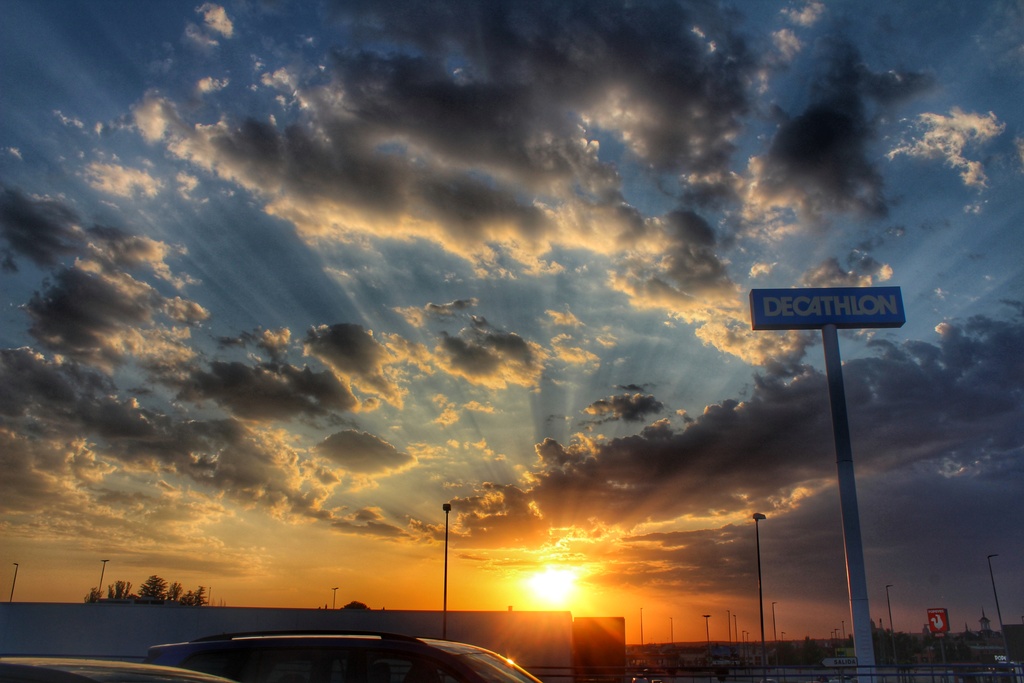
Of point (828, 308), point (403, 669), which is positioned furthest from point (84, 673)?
point (828, 308)

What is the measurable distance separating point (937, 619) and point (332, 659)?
104645mm

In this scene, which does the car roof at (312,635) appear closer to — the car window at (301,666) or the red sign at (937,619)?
the car window at (301,666)

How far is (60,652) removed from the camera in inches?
1432

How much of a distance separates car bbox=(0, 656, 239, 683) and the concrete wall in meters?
35.3

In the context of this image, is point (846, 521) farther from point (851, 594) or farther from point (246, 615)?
point (246, 615)

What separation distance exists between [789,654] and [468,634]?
Answer: 100 m

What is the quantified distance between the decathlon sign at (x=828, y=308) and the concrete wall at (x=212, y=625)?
18.6m

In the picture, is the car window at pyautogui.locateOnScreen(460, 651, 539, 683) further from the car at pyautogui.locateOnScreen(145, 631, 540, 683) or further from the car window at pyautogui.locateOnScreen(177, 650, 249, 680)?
the car window at pyautogui.locateOnScreen(177, 650, 249, 680)

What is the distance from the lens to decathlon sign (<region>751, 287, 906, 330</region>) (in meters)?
32.3

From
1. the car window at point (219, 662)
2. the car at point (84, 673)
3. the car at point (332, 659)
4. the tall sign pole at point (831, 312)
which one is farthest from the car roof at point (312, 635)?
the tall sign pole at point (831, 312)

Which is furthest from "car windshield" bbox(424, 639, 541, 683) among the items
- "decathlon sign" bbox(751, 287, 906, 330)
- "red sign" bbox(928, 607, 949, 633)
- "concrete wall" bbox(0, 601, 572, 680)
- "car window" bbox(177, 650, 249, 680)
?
"red sign" bbox(928, 607, 949, 633)

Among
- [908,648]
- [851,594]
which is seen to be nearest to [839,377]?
[851,594]

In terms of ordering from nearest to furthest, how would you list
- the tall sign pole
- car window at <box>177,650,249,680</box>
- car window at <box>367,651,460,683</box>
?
1. car window at <box>367,651,460,683</box>
2. car window at <box>177,650,249,680</box>
3. the tall sign pole

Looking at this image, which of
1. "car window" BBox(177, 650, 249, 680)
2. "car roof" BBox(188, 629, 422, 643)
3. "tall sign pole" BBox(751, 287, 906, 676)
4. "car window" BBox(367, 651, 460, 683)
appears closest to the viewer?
"car window" BBox(367, 651, 460, 683)
